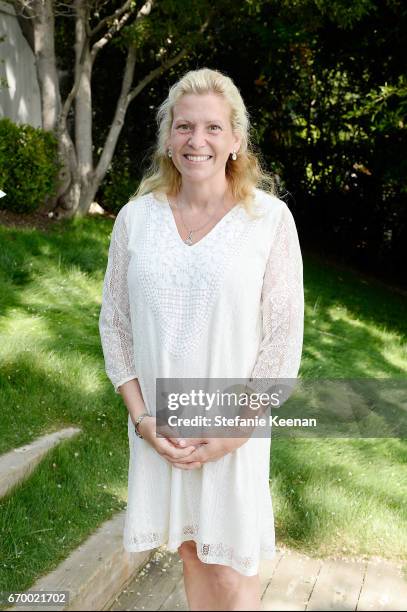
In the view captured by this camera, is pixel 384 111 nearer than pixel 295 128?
Yes

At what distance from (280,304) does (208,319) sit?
0.67 ft

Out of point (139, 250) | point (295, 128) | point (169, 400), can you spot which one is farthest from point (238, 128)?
point (295, 128)

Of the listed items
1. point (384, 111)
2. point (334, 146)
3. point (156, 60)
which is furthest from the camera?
point (334, 146)

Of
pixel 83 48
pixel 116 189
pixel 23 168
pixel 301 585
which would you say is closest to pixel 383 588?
pixel 301 585

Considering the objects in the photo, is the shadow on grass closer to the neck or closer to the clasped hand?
the clasped hand

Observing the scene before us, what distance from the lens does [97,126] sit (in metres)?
10.3

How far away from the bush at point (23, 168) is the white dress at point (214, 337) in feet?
17.4

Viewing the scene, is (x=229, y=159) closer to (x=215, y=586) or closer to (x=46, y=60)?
(x=215, y=586)

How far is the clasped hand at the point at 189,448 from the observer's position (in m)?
2.18

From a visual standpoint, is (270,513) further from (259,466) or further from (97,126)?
(97,126)

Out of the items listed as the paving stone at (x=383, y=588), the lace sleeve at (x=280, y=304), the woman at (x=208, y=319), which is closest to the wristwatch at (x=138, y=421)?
the woman at (x=208, y=319)

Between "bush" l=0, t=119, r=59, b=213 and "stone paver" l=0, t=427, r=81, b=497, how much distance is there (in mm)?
3998

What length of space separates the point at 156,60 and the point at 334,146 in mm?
2467

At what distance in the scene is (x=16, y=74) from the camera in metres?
9.07
